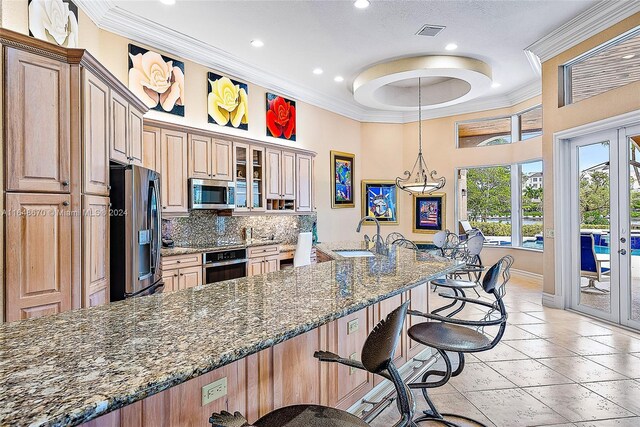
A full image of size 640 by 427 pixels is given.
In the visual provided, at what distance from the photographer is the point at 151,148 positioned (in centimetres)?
421

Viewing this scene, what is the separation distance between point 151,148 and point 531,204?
6.78 meters

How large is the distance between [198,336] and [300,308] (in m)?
0.43

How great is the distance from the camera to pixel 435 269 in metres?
2.40

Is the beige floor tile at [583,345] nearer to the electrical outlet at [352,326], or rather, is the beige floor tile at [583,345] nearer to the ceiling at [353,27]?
the electrical outlet at [352,326]

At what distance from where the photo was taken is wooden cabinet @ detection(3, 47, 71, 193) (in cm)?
225

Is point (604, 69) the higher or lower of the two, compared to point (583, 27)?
lower

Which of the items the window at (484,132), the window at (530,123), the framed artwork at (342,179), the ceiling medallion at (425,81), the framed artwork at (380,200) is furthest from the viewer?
the framed artwork at (380,200)

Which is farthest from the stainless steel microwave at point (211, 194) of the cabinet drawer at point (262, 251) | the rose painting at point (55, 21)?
the rose painting at point (55, 21)

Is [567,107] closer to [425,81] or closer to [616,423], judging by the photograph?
[425,81]

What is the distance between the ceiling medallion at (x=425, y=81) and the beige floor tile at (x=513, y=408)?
14.4 feet

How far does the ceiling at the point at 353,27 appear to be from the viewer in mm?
4043

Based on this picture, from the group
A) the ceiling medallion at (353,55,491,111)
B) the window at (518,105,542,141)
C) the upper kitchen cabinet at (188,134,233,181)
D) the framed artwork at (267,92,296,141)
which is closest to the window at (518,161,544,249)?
the window at (518,105,542,141)

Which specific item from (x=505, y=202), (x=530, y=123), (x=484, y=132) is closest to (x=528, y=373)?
(x=505, y=202)

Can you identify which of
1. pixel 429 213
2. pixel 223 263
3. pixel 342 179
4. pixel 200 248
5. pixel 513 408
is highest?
pixel 342 179
